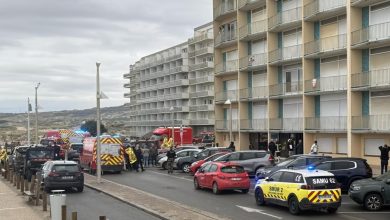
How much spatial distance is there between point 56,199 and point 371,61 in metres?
28.4

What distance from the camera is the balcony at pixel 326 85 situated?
40406mm

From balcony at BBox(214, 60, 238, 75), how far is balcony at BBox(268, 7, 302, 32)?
8004 millimetres

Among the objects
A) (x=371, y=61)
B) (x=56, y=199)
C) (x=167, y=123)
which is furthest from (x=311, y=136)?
(x=167, y=123)

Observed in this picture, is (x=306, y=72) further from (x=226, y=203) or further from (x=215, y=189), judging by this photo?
(x=226, y=203)

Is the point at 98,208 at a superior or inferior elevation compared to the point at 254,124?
inferior

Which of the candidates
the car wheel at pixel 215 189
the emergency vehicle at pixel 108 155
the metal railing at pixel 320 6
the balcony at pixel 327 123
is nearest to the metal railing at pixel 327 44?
the metal railing at pixel 320 6

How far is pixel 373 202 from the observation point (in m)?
18.7

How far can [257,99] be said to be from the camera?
5238 centimetres

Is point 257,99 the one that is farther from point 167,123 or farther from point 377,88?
point 167,123

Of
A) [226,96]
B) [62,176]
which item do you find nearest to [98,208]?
[62,176]

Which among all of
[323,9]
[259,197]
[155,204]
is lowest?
[155,204]

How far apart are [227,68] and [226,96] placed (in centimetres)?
300

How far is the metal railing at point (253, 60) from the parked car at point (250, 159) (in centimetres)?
2030

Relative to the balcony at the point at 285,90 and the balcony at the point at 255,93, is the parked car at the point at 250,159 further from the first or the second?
the balcony at the point at 255,93
